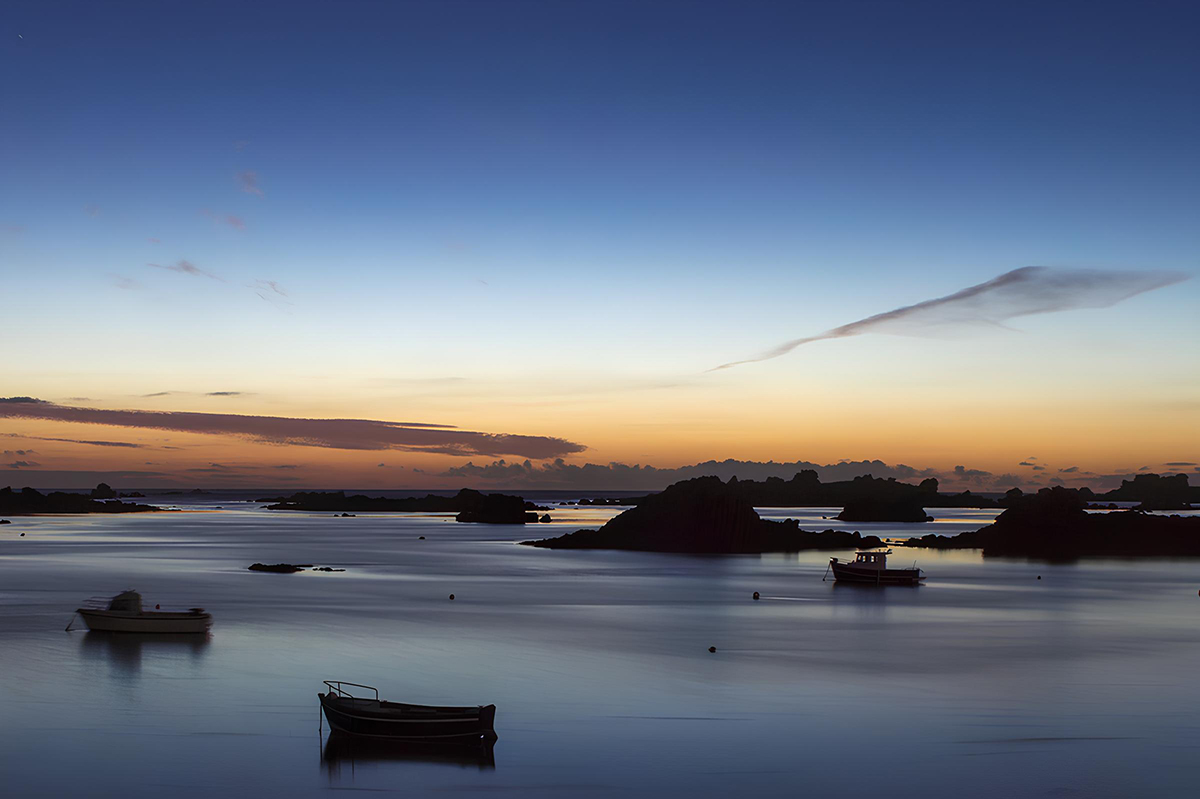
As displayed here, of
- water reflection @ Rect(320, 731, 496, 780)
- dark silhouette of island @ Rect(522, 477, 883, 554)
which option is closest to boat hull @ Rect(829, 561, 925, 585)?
dark silhouette of island @ Rect(522, 477, 883, 554)

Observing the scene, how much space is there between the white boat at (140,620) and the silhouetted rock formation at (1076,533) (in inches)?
3430

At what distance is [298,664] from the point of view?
120 feet

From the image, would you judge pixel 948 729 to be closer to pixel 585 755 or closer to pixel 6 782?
pixel 585 755

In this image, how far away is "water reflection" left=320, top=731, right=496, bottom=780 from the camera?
23.1m

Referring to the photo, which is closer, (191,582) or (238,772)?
(238,772)

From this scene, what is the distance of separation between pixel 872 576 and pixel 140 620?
50130 mm

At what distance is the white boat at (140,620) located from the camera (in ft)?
138

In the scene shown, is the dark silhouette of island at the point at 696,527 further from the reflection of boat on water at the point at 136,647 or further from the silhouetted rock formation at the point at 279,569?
the reflection of boat on water at the point at 136,647

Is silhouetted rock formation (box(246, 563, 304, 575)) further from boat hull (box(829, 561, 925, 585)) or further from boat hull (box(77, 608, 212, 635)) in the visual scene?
boat hull (box(829, 561, 925, 585))

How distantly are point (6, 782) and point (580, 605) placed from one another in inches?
1507

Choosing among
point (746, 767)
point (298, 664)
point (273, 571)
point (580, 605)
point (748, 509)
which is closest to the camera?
point (746, 767)

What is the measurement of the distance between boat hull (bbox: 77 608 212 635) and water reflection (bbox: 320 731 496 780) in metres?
20.6

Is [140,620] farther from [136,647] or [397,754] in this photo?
[397,754]

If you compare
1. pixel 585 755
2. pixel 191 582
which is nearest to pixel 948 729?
pixel 585 755
